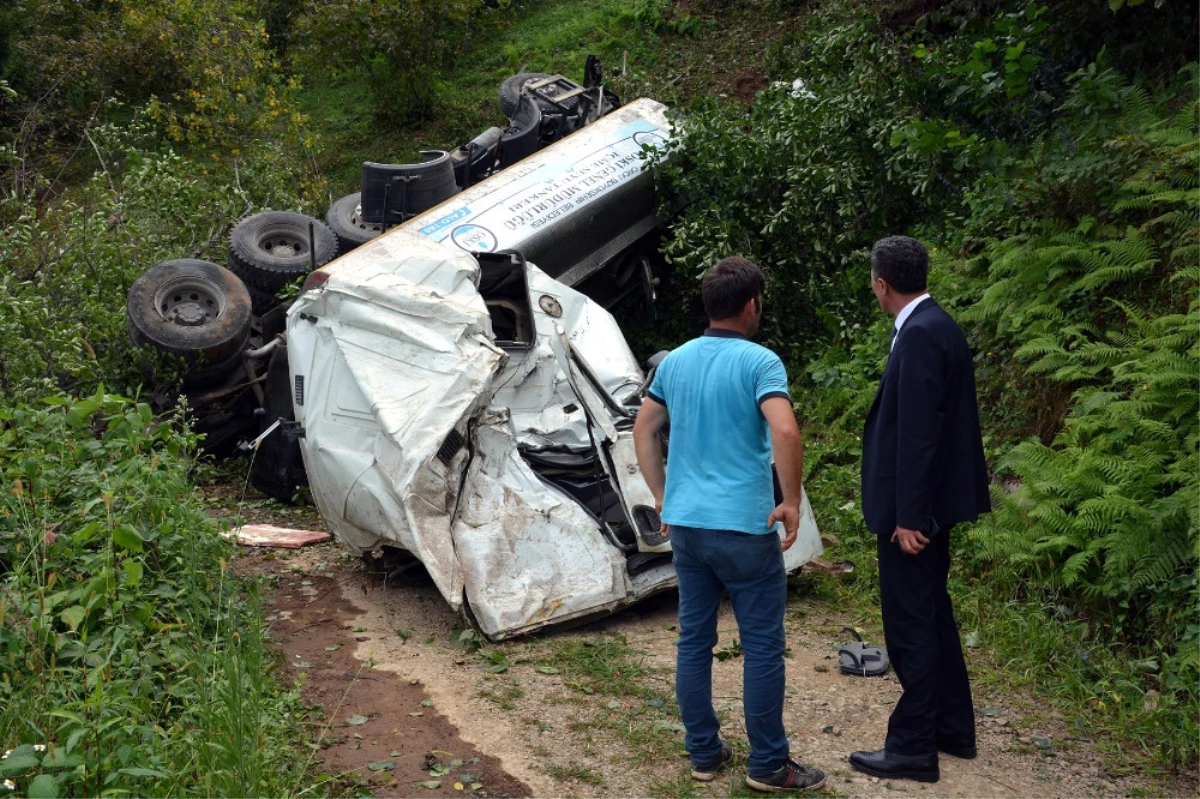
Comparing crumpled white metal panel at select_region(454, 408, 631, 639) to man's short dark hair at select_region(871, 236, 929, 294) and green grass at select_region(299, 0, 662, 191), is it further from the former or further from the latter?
green grass at select_region(299, 0, 662, 191)

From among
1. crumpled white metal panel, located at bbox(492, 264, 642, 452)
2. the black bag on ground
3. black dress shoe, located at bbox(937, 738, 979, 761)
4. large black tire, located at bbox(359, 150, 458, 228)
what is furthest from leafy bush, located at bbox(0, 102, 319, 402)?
black dress shoe, located at bbox(937, 738, 979, 761)

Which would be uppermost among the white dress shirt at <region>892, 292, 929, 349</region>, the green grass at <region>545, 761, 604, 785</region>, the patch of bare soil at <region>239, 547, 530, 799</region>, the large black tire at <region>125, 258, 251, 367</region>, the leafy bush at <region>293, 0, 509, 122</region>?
the leafy bush at <region>293, 0, 509, 122</region>

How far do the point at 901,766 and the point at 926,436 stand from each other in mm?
1214

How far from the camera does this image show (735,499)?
12.5 ft

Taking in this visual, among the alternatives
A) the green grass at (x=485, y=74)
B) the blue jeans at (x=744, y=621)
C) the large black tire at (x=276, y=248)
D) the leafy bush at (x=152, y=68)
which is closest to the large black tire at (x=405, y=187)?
the large black tire at (x=276, y=248)

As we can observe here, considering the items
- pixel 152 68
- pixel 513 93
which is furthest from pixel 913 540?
pixel 152 68

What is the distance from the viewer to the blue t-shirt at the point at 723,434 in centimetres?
381

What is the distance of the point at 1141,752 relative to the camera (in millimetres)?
4473

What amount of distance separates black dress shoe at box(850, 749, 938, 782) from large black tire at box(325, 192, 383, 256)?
6948mm

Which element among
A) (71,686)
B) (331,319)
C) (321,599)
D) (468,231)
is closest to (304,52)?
(468,231)

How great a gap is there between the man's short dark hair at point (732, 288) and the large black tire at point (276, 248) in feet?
19.5

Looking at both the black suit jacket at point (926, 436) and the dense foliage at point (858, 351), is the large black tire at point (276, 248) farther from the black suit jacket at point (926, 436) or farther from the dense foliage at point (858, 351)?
the black suit jacket at point (926, 436)

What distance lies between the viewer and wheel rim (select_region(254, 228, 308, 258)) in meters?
9.91

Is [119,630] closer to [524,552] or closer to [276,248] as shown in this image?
[524,552]
